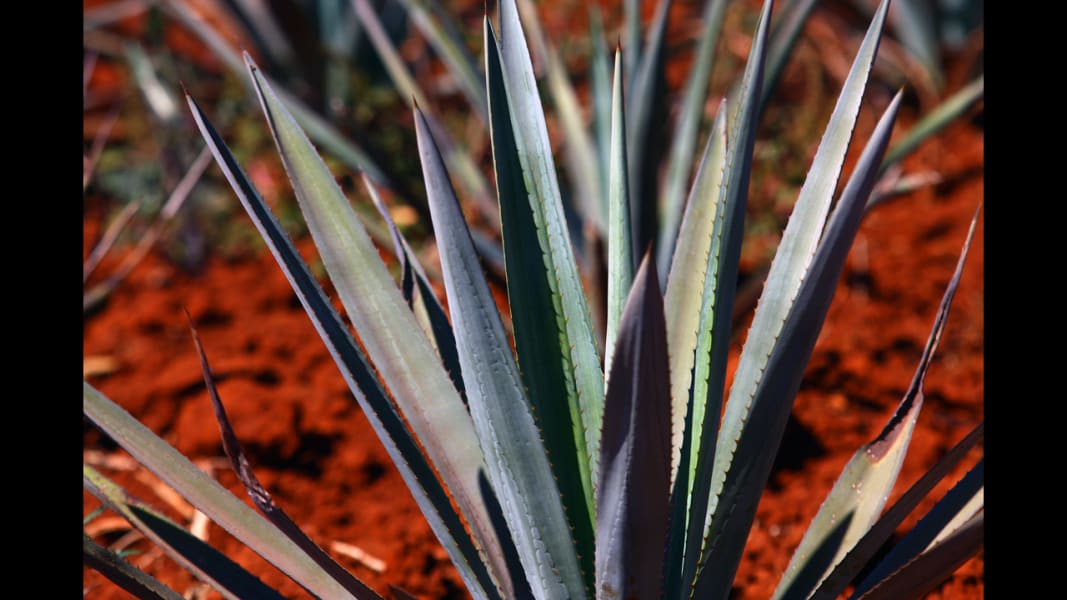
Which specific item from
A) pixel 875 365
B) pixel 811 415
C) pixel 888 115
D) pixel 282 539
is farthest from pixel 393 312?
pixel 875 365

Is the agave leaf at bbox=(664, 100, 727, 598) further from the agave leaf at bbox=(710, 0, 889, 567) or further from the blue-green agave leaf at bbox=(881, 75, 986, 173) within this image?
the blue-green agave leaf at bbox=(881, 75, 986, 173)

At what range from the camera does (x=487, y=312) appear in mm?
822

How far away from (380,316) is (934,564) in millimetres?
534

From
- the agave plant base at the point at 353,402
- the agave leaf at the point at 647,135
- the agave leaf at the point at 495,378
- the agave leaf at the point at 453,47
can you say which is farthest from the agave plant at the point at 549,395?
the agave leaf at the point at 453,47

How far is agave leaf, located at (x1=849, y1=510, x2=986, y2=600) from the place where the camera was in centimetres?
72

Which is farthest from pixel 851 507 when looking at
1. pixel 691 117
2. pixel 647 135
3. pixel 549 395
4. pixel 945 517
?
pixel 691 117

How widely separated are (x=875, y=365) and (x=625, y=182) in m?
1.17

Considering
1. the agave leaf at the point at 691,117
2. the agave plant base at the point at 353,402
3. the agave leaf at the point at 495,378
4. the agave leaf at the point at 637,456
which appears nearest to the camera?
the agave leaf at the point at 637,456

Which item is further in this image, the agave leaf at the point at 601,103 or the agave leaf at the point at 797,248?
the agave leaf at the point at 601,103

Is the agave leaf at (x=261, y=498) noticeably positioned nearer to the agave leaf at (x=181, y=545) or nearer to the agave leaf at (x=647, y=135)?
the agave leaf at (x=181, y=545)

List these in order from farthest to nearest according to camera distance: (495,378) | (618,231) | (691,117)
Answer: (691,117) → (618,231) → (495,378)

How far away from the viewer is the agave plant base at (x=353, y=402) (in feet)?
4.77

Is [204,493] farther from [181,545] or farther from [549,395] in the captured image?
[549,395]

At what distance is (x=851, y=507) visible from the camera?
3.21 ft
